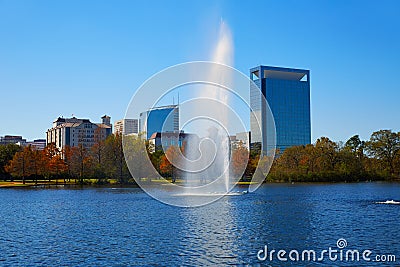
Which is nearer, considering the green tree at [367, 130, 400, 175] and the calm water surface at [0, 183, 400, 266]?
the calm water surface at [0, 183, 400, 266]

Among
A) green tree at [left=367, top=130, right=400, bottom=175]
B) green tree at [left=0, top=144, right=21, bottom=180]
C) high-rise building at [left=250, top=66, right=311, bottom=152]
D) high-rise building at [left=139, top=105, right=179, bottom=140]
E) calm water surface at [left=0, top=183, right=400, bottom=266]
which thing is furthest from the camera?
high-rise building at [left=250, top=66, right=311, bottom=152]

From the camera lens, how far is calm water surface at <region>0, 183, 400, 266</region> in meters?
19.2

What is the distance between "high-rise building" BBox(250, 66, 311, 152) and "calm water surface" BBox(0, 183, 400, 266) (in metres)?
123

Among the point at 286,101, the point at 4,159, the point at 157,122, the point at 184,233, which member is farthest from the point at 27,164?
the point at 286,101

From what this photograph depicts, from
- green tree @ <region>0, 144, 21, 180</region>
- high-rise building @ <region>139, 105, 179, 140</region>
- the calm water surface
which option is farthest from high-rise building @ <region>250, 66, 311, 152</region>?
the calm water surface

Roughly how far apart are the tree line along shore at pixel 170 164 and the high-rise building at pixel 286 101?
174 ft

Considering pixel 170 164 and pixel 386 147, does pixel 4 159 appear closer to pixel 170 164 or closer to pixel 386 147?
pixel 170 164

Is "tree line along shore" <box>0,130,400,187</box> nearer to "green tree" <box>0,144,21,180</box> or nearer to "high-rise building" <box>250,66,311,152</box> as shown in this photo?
"green tree" <box>0,144,21,180</box>

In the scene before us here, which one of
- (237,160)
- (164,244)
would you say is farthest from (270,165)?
(164,244)

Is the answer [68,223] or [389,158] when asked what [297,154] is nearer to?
[389,158]

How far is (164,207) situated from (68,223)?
32.3ft

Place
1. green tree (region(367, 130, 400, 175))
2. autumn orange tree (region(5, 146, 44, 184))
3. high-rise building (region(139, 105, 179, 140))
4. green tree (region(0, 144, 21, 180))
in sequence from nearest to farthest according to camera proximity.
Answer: high-rise building (region(139, 105, 179, 140)) < autumn orange tree (region(5, 146, 44, 184)) < green tree (region(0, 144, 21, 180)) < green tree (region(367, 130, 400, 175))

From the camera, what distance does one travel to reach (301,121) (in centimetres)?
17050

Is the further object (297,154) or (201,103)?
(297,154)
